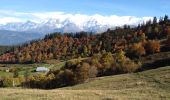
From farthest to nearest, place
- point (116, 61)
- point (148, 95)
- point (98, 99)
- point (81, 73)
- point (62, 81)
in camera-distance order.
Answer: point (116, 61), point (62, 81), point (81, 73), point (148, 95), point (98, 99)

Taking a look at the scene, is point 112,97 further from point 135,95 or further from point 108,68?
point 108,68

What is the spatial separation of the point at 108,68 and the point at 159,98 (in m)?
134

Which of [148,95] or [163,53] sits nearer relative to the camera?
[148,95]

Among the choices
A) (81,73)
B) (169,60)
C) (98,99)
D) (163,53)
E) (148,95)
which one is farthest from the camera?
(163,53)

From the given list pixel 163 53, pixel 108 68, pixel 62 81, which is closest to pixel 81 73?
pixel 62 81

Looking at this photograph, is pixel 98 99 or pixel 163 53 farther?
pixel 163 53

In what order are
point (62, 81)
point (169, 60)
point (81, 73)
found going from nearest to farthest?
1. point (81, 73)
2. point (62, 81)
3. point (169, 60)

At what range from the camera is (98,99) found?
3691 cm

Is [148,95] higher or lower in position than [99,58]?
higher

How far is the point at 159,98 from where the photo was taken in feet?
124

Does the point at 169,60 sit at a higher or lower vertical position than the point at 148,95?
lower

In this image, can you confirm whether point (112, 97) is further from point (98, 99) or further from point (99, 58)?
point (99, 58)

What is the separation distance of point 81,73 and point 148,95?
3838 inches

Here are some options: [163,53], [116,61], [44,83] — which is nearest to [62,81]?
[44,83]
